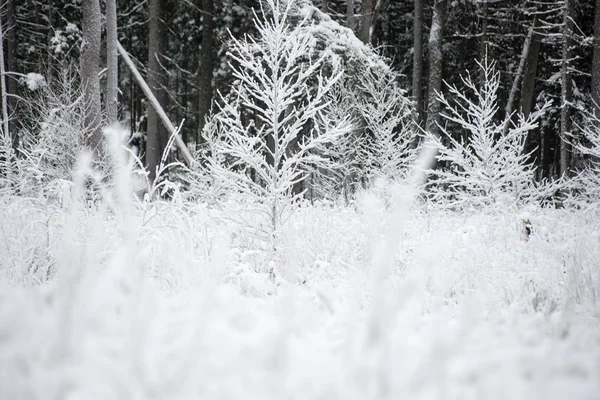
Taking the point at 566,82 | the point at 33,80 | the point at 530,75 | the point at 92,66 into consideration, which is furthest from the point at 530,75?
the point at 33,80

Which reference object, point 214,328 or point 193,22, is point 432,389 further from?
point 193,22

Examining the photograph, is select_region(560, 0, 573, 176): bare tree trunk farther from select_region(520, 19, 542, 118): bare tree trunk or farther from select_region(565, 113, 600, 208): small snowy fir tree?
select_region(565, 113, 600, 208): small snowy fir tree

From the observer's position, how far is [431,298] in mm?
3328

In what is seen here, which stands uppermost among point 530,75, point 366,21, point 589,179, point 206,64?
point 366,21

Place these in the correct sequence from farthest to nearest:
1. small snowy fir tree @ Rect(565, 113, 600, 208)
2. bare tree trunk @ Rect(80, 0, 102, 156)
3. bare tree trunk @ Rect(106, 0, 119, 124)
Result: small snowy fir tree @ Rect(565, 113, 600, 208) → bare tree trunk @ Rect(106, 0, 119, 124) → bare tree trunk @ Rect(80, 0, 102, 156)

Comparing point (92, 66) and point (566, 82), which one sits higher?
point (566, 82)

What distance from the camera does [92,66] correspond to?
694 cm

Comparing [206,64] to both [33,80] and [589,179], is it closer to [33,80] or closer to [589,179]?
[33,80]

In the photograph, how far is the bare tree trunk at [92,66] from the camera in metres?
6.79

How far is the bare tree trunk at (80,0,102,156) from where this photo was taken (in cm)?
679

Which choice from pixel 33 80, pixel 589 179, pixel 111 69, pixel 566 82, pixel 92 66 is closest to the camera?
pixel 92 66

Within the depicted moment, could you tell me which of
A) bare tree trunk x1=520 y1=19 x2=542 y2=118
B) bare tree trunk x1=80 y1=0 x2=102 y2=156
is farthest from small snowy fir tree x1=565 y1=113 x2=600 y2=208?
bare tree trunk x1=80 y1=0 x2=102 y2=156

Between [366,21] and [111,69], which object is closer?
[111,69]

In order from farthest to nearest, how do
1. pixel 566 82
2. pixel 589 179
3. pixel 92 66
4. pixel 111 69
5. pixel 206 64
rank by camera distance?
1. pixel 206 64
2. pixel 566 82
3. pixel 589 179
4. pixel 111 69
5. pixel 92 66
